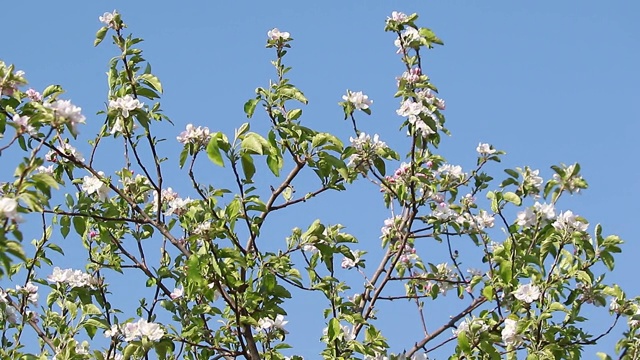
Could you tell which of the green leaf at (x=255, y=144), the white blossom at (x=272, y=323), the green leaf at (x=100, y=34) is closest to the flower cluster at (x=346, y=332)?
the white blossom at (x=272, y=323)

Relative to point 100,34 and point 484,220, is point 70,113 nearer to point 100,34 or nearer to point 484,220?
point 100,34

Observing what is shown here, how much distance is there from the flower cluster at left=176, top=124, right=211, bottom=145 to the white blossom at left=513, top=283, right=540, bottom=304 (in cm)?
150

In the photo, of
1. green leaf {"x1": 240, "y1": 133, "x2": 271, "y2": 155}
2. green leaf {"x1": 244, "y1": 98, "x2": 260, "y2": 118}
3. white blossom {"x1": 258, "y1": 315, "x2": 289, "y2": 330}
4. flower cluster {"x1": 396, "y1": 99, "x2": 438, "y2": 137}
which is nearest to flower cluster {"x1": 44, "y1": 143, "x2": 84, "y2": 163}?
green leaf {"x1": 244, "y1": 98, "x2": 260, "y2": 118}

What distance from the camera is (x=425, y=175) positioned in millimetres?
4445

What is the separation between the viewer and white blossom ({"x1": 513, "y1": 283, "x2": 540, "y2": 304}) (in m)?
3.91

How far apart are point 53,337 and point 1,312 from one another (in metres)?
0.29

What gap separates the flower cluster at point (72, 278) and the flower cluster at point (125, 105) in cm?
113

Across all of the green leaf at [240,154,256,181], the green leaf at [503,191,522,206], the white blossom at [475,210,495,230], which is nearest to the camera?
the green leaf at [240,154,256,181]

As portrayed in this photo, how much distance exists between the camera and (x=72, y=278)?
4.52 m

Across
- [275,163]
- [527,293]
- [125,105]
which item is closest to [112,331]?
[125,105]

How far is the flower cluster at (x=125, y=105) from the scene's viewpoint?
12.2 ft

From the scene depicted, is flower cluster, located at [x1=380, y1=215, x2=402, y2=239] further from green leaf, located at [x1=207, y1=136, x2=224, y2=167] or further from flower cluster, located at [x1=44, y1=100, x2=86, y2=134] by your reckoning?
flower cluster, located at [x1=44, y1=100, x2=86, y2=134]

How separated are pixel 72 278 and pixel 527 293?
223 centimetres

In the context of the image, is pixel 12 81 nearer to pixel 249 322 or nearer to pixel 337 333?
pixel 249 322
